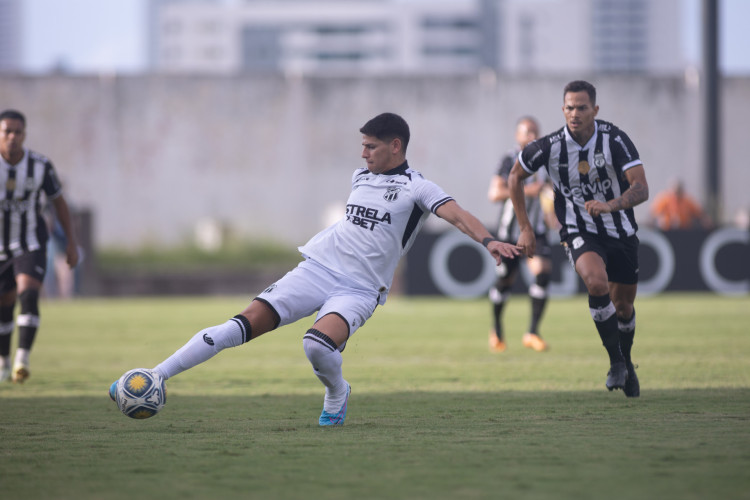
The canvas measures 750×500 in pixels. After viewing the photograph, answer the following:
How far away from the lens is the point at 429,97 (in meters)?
32.8

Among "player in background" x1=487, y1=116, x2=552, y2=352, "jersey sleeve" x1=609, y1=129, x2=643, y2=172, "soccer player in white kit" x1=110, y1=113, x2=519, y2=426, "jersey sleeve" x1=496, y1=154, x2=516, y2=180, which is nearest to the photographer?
"soccer player in white kit" x1=110, y1=113, x2=519, y2=426

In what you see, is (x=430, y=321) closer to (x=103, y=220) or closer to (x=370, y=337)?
(x=370, y=337)

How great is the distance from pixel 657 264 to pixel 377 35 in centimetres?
14406

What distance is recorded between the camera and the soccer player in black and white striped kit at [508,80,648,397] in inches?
288

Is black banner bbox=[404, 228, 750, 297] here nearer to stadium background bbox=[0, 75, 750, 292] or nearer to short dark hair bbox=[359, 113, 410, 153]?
stadium background bbox=[0, 75, 750, 292]

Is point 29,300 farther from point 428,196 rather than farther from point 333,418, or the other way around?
point 428,196

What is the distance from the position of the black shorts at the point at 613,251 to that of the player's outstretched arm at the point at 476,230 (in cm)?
143

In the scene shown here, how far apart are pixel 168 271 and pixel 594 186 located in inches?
727

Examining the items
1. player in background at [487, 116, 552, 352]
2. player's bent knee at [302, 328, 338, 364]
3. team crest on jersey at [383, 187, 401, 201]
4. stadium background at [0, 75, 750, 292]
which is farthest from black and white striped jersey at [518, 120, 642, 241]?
stadium background at [0, 75, 750, 292]

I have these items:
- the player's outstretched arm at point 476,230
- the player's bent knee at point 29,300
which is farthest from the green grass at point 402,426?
the player's outstretched arm at point 476,230

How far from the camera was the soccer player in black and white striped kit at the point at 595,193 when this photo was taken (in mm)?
7305

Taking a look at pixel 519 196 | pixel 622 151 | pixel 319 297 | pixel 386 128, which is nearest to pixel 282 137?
pixel 519 196

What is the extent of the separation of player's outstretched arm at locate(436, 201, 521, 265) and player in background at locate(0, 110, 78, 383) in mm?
4037

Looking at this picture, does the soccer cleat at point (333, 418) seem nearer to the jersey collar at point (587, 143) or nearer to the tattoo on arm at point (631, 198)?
the tattoo on arm at point (631, 198)
